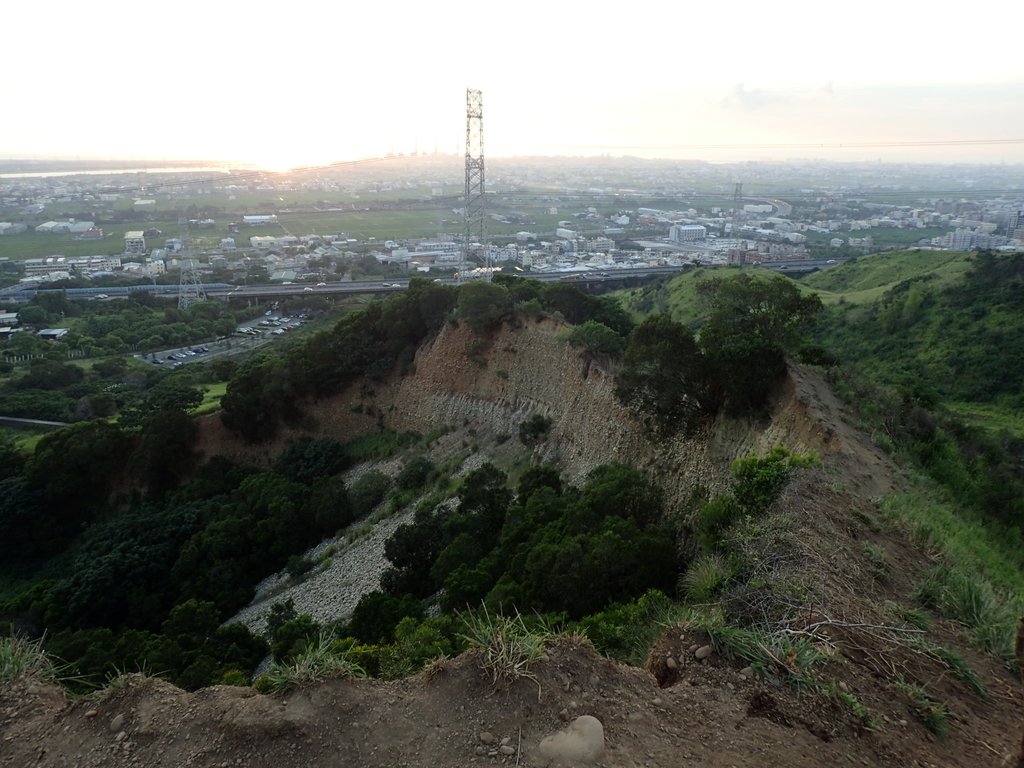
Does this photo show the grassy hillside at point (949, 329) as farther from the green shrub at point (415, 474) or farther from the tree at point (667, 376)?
the green shrub at point (415, 474)

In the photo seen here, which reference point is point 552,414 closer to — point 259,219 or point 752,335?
point 752,335

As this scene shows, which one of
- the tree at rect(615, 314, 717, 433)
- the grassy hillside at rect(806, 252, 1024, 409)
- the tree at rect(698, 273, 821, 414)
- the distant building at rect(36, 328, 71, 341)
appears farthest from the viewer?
the distant building at rect(36, 328, 71, 341)

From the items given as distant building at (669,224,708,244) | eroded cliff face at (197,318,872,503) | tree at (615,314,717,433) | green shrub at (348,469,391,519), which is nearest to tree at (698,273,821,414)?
tree at (615,314,717,433)

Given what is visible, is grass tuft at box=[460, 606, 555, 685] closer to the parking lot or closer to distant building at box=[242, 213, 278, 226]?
the parking lot

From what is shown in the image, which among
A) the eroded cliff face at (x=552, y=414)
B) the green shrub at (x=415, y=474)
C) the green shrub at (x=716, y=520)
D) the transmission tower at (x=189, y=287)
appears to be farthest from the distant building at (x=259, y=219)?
the green shrub at (x=716, y=520)

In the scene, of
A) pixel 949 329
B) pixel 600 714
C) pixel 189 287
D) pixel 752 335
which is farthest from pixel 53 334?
pixel 949 329
